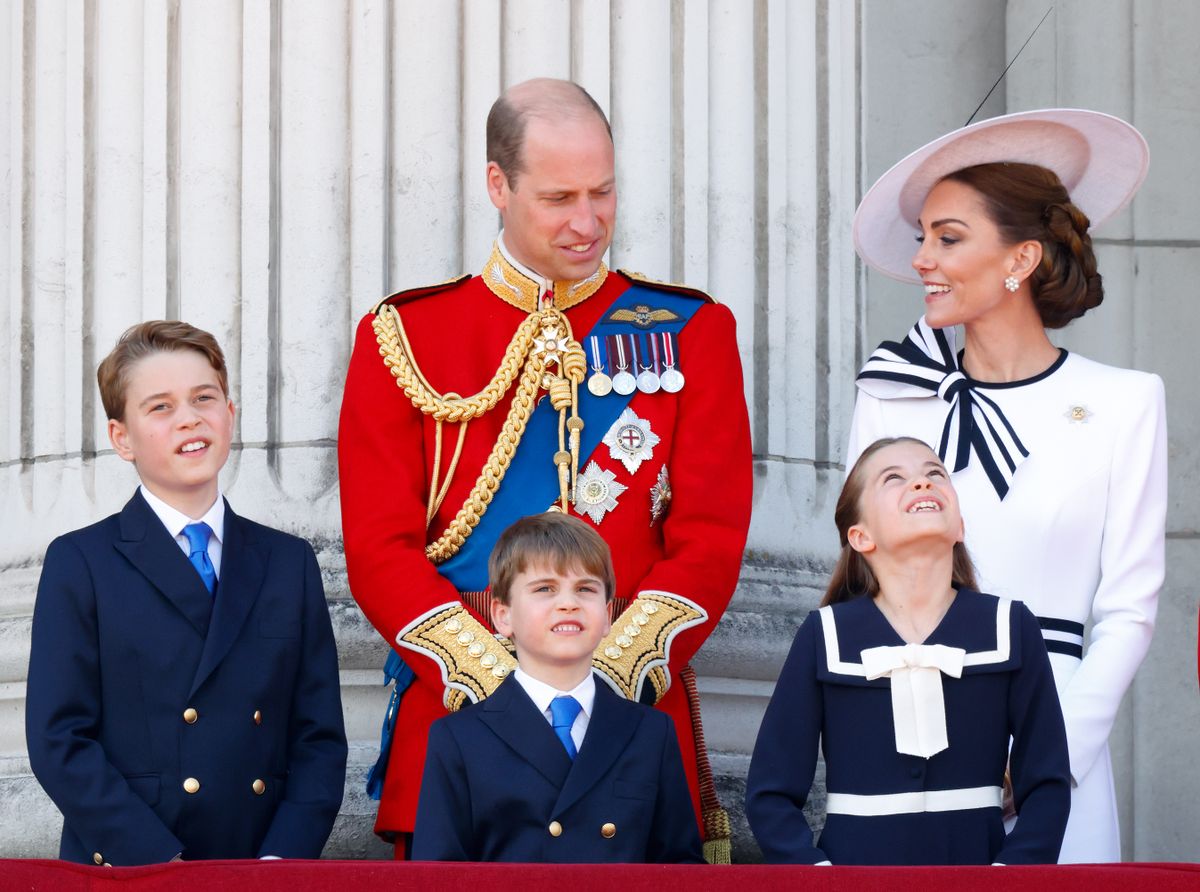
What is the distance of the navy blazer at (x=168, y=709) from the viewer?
371cm

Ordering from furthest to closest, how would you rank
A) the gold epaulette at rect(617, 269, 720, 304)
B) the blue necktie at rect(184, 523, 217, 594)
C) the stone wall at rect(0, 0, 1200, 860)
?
the stone wall at rect(0, 0, 1200, 860) < the gold epaulette at rect(617, 269, 720, 304) < the blue necktie at rect(184, 523, 217, 594)

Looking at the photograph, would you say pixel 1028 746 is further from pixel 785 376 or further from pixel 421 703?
pixel 785 376

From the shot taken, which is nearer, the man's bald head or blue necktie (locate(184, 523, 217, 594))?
blue necktie (locate(184, 523, 217, 594))

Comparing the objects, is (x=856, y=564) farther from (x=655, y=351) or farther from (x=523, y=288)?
(x=523, y=288)

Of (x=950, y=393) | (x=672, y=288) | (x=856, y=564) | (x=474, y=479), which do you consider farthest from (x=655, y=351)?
(x=856, y=564)

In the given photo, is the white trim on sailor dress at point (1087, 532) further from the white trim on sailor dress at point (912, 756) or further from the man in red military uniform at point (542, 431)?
the man in red military uniform at point (542, 431)

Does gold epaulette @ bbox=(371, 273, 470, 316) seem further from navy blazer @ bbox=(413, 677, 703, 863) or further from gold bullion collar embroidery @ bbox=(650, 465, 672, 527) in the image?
navy blazer @ bbox=(413, 677, 703, 863)

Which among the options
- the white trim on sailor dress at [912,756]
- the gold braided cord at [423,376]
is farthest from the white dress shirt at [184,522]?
the white trim on sailor dress at [912,756]

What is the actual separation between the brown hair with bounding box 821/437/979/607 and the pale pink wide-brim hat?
74cm

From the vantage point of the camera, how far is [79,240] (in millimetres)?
5219

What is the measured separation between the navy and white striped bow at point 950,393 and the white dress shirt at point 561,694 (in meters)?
0.86

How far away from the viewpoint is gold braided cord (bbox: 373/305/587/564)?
4195 millimetres

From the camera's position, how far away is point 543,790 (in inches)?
145

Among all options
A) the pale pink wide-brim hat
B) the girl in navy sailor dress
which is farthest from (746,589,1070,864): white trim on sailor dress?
the pale pink wide-brim hat
